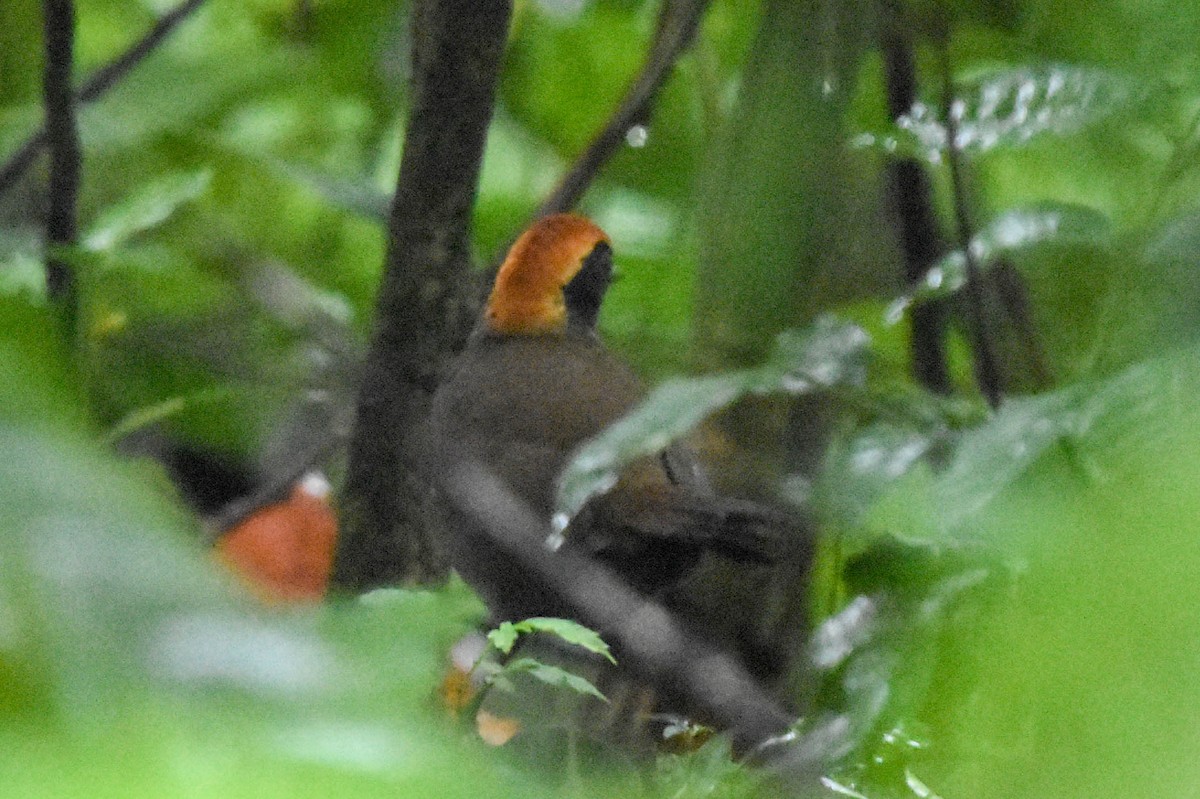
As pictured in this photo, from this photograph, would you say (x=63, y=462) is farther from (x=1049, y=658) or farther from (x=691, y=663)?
(x=691, y=663)

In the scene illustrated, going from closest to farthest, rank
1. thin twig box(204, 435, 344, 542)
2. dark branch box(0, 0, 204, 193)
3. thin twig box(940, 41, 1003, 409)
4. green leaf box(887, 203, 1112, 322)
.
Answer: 1. green leaf box(887, 203, 1112, 322)
2. thin twig box(940, 41, 1003, 409)
3. dark branch box(0, 0, 204, 193)
4. thin twig box(204, 435, 344, 542)

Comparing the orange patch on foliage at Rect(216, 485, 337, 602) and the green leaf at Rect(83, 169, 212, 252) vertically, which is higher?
the green leaf at Rect(83, 169, 212, 252)

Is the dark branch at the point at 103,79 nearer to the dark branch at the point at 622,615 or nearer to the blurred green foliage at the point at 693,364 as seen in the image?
the blurred green foliage at the point at 693,364

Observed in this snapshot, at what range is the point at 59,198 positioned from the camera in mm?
1435

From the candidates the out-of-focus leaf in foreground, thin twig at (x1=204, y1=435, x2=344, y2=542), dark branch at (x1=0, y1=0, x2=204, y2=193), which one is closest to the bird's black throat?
thin twig at (x1=204, y1=435, x2=344, y2=542)

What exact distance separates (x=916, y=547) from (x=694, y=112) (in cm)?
146

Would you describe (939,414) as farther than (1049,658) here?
Yes

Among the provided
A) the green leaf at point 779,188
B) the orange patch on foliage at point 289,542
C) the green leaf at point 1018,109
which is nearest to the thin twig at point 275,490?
the orange patch on foliage at point 289,542

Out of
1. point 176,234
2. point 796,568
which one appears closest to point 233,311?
point 176,234

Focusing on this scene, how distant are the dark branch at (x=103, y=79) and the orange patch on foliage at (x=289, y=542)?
1.71 ft

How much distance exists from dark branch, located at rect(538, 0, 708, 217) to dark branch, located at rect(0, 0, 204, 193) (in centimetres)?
50

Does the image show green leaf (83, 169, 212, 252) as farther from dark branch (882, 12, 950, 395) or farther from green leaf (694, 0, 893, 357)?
dark branch (882, 12, 950, 395)

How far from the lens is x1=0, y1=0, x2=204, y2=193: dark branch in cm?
175

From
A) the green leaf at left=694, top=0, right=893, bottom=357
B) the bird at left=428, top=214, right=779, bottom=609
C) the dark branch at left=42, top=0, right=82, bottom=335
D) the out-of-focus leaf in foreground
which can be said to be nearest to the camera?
the out-of-focus leaf in foreground
